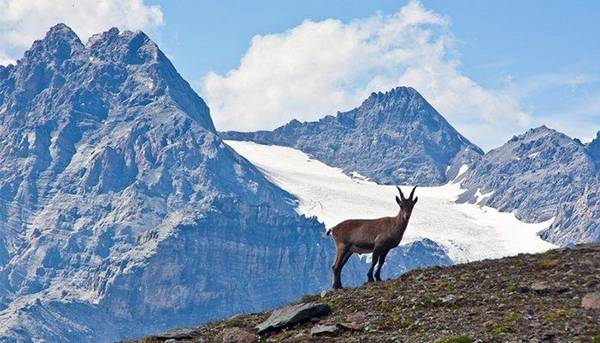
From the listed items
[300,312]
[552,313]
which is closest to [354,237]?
[300,312]

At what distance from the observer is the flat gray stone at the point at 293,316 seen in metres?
34.5

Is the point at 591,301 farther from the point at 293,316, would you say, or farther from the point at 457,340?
the point at 293,316

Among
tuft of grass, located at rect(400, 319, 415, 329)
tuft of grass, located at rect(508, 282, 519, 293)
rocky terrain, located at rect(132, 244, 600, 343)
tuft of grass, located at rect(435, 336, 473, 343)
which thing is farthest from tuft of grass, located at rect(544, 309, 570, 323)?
tuft of grass, located at rect(400, 319, 415, 329)

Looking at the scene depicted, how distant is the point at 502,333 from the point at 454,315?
270 cm

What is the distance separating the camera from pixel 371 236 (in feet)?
144

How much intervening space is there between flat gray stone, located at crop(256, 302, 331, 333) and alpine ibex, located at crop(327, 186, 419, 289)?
24.0 ft

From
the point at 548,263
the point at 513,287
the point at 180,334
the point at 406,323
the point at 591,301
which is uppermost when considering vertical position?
the point at 548,263

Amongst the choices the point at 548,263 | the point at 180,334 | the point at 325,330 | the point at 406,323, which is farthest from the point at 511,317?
the point at 180,334

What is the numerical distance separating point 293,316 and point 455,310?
4.81 metres

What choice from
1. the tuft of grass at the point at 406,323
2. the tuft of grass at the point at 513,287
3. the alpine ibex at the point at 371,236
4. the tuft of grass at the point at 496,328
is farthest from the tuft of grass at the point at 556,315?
the alpine ibex at the point at 371,236

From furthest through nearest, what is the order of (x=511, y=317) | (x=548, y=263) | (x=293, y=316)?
(x=548, y=263) < (x=293, y=316) < (x=511, y=317)

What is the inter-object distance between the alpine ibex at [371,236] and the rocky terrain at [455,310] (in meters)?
2.86

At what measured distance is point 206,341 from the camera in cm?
3525

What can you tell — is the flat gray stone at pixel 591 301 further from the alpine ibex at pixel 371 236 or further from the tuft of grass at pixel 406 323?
the alpine ibex at pixel 371 236
